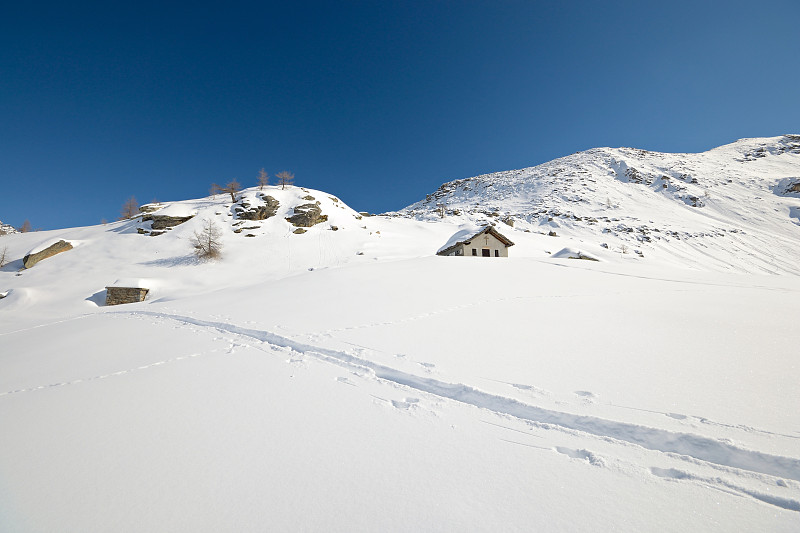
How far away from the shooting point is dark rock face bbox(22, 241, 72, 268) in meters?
26.4

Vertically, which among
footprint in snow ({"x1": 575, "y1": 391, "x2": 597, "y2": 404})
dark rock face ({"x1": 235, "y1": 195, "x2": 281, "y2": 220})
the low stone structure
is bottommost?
footprint in snow ({"x1": 575, "y1": 391, "x2": 597, "y2": 404})

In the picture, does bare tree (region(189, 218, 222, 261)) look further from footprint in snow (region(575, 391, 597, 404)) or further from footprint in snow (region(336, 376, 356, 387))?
footprint in snow (region(575, 391, 597, 404))

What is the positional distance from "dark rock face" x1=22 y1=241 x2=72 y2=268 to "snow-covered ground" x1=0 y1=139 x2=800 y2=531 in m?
27.9

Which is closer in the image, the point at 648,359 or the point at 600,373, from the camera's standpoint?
the point at 600,373

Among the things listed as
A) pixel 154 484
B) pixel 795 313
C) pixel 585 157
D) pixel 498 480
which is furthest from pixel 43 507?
pixel 585 157

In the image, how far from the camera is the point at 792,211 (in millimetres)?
46188

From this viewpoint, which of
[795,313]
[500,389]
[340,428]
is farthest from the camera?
[795,313]

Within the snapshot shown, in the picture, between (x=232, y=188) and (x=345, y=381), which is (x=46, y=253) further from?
(x=345, y=381)

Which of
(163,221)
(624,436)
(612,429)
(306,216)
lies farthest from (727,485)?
(163,221)

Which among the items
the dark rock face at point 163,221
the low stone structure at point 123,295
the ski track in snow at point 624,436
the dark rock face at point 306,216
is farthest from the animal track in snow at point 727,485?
the dark rock face at point 163,221

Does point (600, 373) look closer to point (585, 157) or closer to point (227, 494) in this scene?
point (227, 494)

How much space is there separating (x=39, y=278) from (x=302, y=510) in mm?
37354

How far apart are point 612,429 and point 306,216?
37.1 metres

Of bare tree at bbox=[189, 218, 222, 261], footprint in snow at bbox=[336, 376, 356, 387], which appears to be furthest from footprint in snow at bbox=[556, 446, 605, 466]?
bare tree at bbox=[189, 218, 222, 261]
